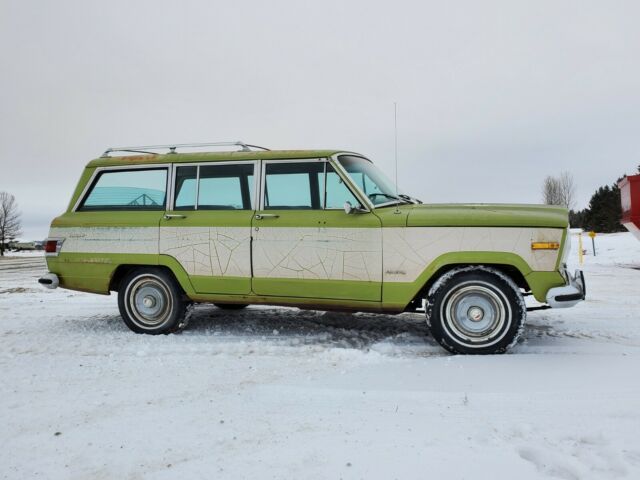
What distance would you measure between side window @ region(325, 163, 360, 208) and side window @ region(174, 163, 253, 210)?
2.90ft

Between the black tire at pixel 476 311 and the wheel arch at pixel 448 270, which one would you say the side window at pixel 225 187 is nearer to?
the wheel arch at pixel 448 270

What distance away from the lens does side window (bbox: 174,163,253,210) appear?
520 cm

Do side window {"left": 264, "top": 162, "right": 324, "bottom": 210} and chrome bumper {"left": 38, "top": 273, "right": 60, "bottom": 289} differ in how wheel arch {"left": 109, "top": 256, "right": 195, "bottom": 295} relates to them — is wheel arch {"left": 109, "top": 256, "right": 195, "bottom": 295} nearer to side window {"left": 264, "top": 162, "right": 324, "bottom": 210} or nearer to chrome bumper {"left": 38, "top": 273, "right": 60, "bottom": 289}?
chrome bumper {"left": 38, "top": 273, "right": 60, "bottom": 289}

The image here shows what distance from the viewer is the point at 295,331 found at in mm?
5434

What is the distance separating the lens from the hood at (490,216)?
4262 millimetres

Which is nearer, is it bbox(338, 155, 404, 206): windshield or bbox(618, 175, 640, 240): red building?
bbox(338, 155, 404, 206): windshield

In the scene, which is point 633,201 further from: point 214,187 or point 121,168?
point 121,168

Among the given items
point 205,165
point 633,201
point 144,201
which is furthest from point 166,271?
point 633,201

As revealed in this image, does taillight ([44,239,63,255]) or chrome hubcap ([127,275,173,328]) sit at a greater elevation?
taillight ([44,239,63,255])

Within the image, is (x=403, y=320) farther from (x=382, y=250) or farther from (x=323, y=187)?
(x=323, y=187)

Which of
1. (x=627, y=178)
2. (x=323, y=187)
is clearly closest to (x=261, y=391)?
(x=323, y=187)

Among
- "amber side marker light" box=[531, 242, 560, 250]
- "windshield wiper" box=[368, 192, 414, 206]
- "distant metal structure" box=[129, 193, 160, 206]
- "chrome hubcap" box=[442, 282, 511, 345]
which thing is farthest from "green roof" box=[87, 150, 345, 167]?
"amber side marker light" box=[531, 242, 560, 250]

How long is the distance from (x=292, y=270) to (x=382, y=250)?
953 mm

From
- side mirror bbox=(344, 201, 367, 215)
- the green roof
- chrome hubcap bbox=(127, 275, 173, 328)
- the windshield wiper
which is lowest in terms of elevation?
chrome hubcap bbox=(127, 275, 173, 328)
